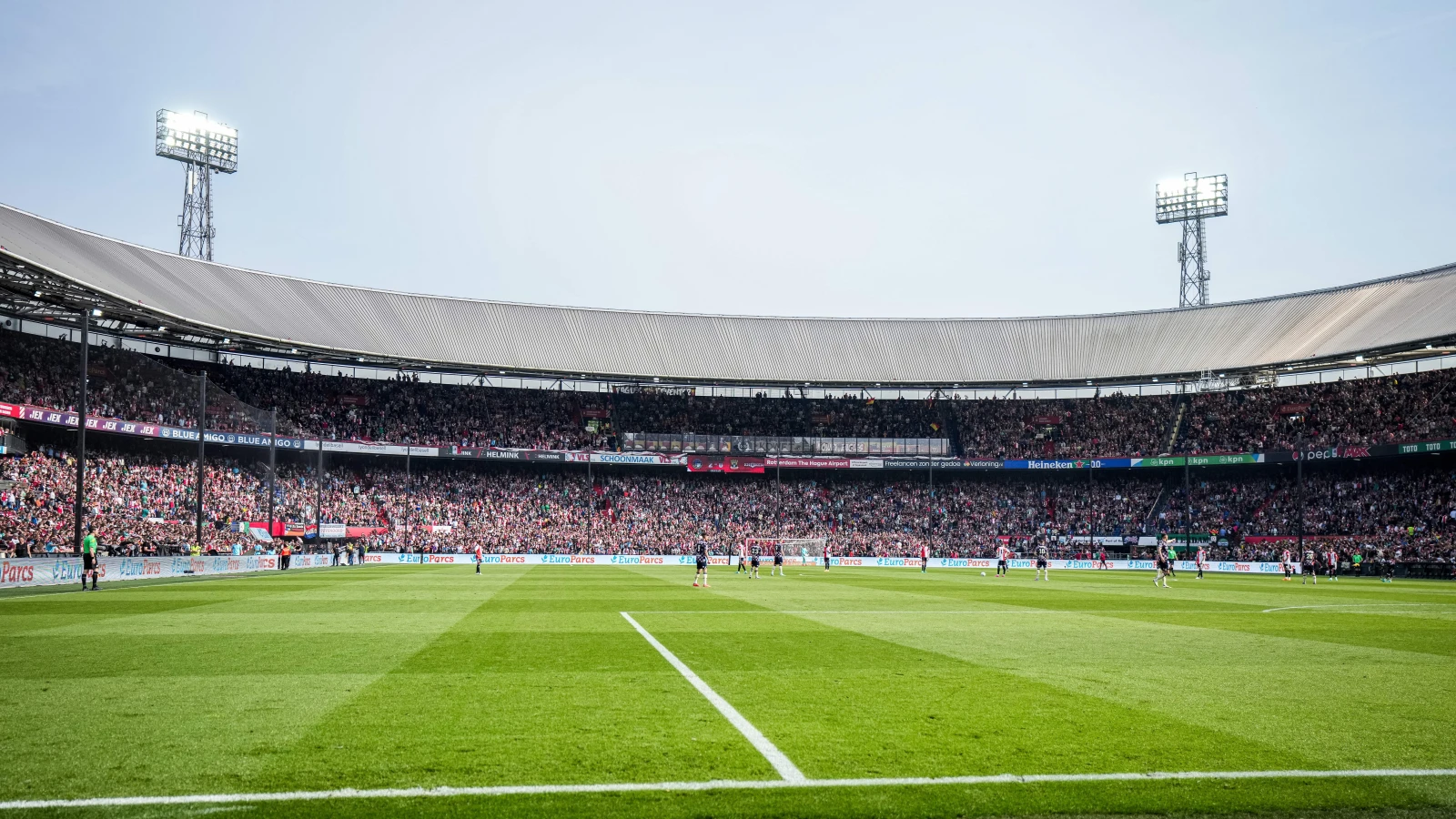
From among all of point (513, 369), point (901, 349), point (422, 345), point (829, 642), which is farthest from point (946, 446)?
point (829, 642)

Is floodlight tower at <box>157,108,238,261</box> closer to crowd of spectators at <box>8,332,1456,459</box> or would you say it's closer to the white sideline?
crowd of spectators at <box>8,332,1456,459</box>

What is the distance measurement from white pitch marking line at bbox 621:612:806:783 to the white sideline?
0.28 metres

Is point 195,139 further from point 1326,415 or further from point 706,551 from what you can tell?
point 1326,415

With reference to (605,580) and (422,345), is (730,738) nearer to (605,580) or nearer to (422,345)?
(605,580)

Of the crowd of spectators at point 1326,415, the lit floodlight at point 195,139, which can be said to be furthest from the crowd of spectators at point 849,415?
the lit floodlight at point 195,139

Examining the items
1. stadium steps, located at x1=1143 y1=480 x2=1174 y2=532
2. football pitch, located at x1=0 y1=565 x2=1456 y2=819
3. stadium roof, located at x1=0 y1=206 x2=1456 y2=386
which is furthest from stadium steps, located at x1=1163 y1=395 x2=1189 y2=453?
football pitch, located at x1=0 y1=565 x2=1456 y2=819

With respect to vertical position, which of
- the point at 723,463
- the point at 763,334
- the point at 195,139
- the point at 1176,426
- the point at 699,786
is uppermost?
the point at 195,139

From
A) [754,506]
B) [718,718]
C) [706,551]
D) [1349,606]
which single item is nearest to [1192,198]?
[754,506]

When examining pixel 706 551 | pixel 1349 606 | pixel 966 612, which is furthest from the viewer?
pixel 706 551

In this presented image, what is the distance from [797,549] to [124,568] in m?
45.0

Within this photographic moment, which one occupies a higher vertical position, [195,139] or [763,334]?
[195,139]

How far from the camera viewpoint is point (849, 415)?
8650 centimetres

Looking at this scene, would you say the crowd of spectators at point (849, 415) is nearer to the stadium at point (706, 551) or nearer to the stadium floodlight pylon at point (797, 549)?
the stadium at point (706, 551)

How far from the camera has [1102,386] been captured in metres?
82.5
